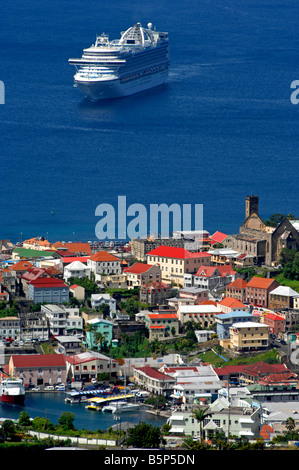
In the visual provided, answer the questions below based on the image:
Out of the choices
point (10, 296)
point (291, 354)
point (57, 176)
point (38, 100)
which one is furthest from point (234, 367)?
point (38, 100)

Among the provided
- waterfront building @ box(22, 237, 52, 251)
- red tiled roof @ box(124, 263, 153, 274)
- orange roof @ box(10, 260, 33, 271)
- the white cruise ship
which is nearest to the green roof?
waterfront building @ box(22, 237, 52, 251)

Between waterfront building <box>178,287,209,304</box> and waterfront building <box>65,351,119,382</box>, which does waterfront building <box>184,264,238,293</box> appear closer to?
waterfront building <box>178,287,209,304</box>

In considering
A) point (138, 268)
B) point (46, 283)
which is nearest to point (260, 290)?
point (138, 268)

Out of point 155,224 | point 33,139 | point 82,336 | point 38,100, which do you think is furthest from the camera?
point 38,100

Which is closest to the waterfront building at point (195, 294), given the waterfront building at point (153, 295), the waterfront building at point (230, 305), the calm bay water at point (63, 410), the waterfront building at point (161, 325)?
the waterfront building at point (153, 295)

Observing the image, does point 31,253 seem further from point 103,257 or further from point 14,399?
point 14,399

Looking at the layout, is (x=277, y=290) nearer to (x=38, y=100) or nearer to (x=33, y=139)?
(x=33, y=139)

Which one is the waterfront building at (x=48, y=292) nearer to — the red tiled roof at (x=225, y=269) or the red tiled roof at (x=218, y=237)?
the red tiled roof at (x=225, y=269)
